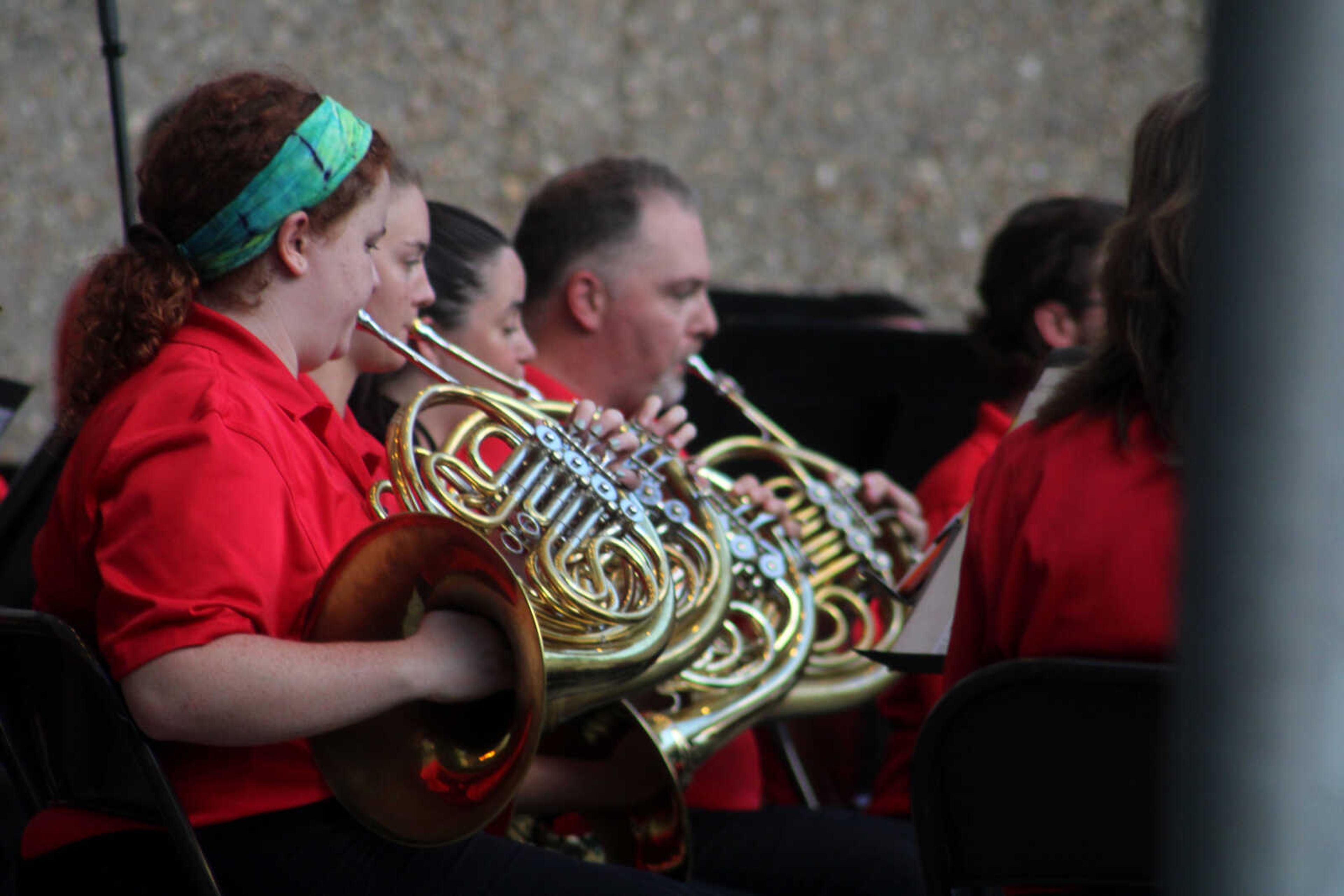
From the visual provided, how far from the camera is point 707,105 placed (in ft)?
14.9

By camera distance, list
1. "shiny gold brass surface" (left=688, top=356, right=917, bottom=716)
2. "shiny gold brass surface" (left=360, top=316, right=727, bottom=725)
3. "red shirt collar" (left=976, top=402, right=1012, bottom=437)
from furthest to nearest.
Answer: "red shirt collar" (left=976, top=402, right=1012, bottom=437), "shiny gold brass surface" (left=688, top=356, right=917, bottom=716), "shiny gold brass surface" (left=360, top=316, right=727, bottom=725)

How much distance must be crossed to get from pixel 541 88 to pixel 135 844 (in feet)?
10.6

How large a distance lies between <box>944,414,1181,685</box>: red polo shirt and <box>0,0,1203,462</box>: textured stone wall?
2831mm

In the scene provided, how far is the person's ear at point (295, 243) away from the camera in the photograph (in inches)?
57.9

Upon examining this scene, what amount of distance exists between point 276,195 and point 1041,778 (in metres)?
0.87

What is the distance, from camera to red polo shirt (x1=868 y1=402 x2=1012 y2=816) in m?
2.32

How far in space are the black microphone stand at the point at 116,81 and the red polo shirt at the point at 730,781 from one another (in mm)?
691

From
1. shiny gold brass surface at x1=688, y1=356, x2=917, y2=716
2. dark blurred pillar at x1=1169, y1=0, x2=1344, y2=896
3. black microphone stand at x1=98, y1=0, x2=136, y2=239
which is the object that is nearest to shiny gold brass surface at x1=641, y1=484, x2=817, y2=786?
shiny gold brass surface at x1=688, y1=356, x2=917, y2=716

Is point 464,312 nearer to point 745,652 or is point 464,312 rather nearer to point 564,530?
point 745,652

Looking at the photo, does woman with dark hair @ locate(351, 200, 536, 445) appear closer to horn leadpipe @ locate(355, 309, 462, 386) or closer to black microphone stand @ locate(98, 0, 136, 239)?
horn leadpipe @ locate(355, 309, 462, 386)

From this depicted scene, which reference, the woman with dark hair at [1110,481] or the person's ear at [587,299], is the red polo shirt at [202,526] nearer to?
the woman with dark hair at [1110,481]

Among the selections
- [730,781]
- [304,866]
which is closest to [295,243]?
[304,866]

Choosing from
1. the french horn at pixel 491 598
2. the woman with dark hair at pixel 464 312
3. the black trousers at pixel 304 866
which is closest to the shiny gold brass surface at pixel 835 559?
the woman with dark hair at pixel 464 312

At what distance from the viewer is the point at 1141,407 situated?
138 centimetres
